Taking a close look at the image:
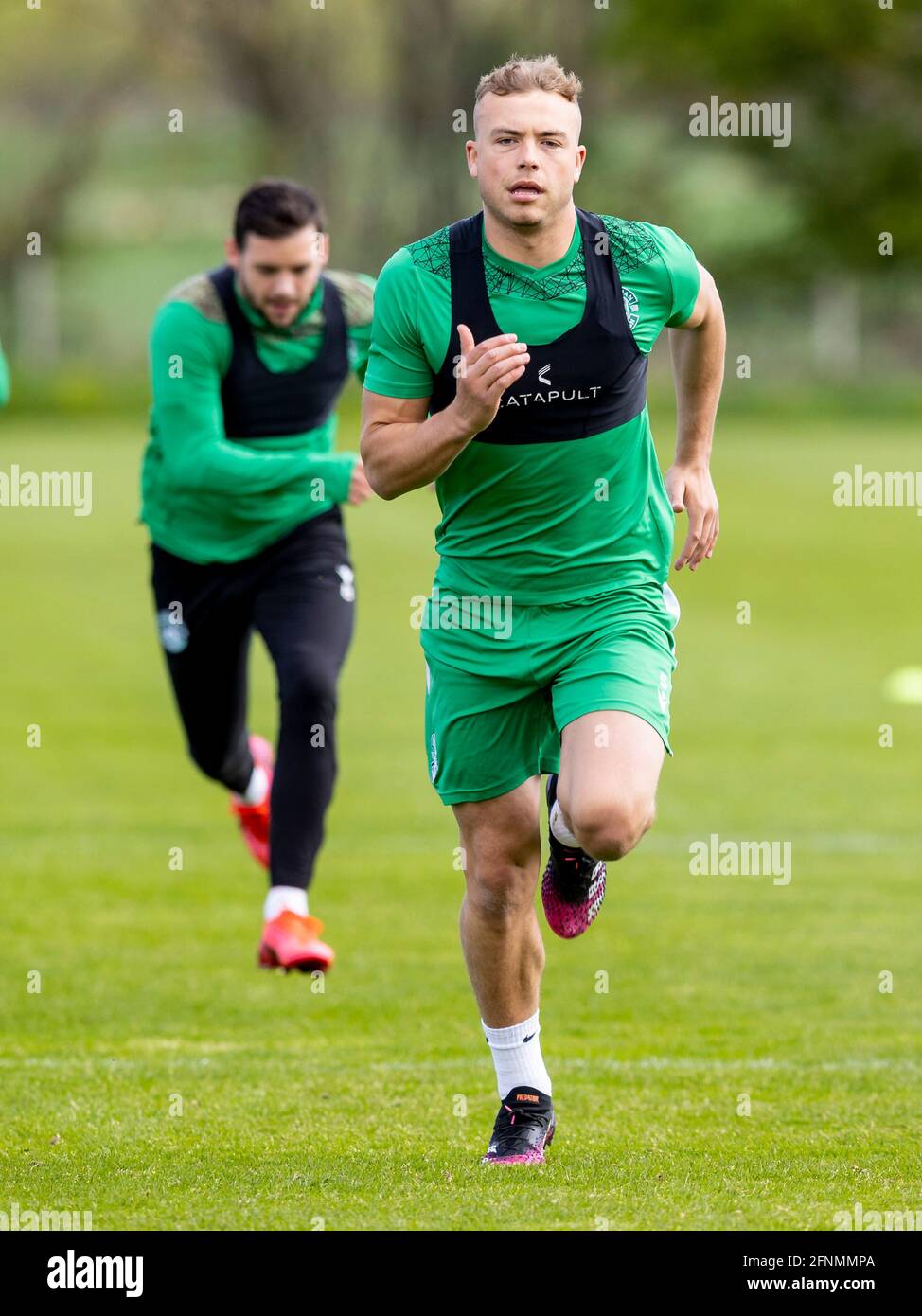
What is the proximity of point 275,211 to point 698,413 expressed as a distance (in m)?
2.31

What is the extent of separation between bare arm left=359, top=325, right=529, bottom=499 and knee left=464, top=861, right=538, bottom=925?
973mm

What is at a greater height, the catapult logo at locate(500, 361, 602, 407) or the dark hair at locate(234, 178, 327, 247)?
the dark hair at locate(234, 178, 327, 247)

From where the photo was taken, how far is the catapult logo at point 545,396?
535 cm

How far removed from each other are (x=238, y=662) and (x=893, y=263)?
53.2 m

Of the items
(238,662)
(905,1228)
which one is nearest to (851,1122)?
(905,1228)

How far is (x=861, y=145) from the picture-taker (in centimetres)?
6084

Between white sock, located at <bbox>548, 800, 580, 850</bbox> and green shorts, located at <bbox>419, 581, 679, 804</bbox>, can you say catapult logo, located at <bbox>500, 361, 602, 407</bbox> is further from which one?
white sock, located at <bbox>548, 800, 580, 850</bbox>

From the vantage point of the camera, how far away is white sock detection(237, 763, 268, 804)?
9.04 m

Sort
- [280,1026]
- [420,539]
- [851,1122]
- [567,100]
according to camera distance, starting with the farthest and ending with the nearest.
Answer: [420,539] → [280,1026] → [851,1122] → [567,100]

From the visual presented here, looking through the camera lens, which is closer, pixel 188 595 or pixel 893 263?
pixel 188 595
